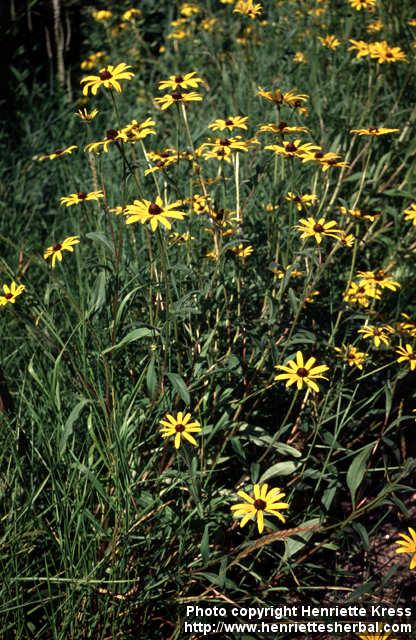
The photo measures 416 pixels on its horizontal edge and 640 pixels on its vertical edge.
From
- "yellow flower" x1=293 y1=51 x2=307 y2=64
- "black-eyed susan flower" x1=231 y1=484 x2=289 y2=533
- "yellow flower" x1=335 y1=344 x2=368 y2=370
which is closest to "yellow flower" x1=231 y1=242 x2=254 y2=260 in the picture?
"yellow flower" x1=335 y1=344 x2=368 y2=370

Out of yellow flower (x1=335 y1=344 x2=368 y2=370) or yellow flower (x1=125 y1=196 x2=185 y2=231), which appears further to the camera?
yellow flower (x1=335 y1=344 x2=368 y2=370)

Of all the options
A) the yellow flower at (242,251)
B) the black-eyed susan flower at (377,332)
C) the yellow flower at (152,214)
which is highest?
the yellow flower at (152,214)

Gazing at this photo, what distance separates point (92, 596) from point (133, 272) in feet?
3.18

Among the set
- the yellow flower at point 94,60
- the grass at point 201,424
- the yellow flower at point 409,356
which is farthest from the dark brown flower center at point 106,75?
the yellow flower at point 94,60

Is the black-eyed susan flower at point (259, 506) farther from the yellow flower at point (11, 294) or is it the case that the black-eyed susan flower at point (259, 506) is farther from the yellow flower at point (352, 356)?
the yellow flower at point (11, 294)

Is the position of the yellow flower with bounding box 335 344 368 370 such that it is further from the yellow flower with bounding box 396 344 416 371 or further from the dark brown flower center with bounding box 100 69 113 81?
the dark brown flower center with bounding box 100 69 113 81

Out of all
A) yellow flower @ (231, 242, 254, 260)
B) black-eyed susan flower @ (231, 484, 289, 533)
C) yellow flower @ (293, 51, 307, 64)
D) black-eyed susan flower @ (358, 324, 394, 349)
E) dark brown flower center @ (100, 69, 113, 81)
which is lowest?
black-eyed susan flower @ (231, 484, 289, 533)

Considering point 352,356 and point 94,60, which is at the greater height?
point 94,60

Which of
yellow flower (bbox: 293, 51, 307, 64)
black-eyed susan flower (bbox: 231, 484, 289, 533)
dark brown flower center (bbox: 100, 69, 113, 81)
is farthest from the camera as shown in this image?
yellow flower (bbox: 293, 51, 307, 64)

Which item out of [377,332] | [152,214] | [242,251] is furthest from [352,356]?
[152,214]

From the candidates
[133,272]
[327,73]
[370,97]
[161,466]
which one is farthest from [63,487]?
[327,73]

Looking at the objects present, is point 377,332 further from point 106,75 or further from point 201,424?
point 106,75

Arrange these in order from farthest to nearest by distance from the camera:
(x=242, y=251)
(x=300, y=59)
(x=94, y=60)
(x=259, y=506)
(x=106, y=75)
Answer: (x=94, y=60) → (x=300, y=59) → (x=242, y=251) → (x=106, y=75) → (x=259, y=506)

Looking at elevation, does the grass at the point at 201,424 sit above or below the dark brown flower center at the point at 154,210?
below
